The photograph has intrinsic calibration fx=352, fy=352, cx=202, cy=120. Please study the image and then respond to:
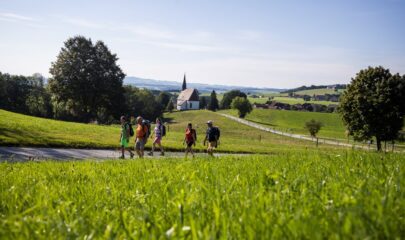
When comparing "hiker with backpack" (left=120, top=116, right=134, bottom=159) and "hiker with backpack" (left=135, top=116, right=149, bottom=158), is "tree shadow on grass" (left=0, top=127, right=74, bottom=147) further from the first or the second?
"hiker with backpack" (left=135, top=116, right=149, bottom=158)

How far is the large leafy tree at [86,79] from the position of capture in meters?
63.5

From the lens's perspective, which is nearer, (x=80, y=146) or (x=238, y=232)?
(x=238, y=232)

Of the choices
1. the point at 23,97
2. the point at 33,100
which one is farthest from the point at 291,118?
the point at 23,97

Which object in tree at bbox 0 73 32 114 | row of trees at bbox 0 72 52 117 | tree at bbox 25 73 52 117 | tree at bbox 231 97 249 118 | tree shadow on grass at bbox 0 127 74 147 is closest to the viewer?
tree shadow on grass at bbox 0 127 74 147

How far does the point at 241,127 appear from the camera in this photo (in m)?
104

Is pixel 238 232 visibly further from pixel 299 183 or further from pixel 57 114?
pixel 57 114

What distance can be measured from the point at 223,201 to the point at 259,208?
51 centimetres

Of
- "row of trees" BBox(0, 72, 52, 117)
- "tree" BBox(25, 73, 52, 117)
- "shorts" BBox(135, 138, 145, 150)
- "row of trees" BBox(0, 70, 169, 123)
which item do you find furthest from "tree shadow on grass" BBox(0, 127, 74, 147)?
"row of trees" BBox(0, 72, 52, 117)

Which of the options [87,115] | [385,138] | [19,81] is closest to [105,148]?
[385,138]

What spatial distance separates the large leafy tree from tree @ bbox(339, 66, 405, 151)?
40540mm

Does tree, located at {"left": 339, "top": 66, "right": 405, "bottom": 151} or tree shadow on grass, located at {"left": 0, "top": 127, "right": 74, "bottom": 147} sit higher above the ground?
tree, located at {"left": 339, "top": 66, "right": 405, "bottom": 151}

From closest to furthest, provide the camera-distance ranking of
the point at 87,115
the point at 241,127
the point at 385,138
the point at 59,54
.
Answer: the point at 385,138 < the point at 59,54 < the point at 87,115 < the point at 241,127

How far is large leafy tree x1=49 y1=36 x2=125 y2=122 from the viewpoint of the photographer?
63531mm

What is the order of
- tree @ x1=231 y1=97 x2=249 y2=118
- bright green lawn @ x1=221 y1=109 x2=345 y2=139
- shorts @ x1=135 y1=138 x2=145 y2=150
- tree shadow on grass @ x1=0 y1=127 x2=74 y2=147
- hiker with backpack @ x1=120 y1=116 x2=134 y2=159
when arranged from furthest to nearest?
tree @ x1=231 y1=97 x2=249 y2=118 < bright green lawn @ x1=221 y1=109 x2=345 y2=139 < tree shadow on grass @ x1=0 y1=127 x2=74 y2=147 < hiker with backpack @ x1=120 y1=116 x2=134 y2=159 < shorts @ x1=135 y1=138 x2=145 y2=150
